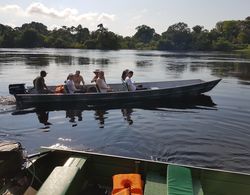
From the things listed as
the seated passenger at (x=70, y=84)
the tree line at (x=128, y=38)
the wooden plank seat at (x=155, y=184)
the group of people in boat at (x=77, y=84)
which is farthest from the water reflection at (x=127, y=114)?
the tree line at (x=128, y=38)

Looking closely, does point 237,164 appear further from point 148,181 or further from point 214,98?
point 214,98

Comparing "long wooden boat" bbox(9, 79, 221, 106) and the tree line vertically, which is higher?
the tree line

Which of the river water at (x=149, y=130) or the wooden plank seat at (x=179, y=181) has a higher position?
the wooden plank seat at (x=179, y=181)

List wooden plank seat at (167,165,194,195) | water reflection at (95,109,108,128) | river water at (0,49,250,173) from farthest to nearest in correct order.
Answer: water reflection at (95,109,108,128)
river water at (0,49,250,173)
wooden plank seat at (167,165,194,195)

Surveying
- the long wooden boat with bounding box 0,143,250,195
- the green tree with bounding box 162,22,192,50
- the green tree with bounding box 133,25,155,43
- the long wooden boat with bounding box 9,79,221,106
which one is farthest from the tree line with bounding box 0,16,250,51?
the long wooden boat with bounding box 0,143,250,195

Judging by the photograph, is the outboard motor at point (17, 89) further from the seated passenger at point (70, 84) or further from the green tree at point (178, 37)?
the green tree at point (178, 37)

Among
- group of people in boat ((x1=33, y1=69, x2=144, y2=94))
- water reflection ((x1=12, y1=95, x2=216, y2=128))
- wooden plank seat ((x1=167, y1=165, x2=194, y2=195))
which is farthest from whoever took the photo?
group of people in boat ((x1=33, y1=69, x2=144, y2=94))

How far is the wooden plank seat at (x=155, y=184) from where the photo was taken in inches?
221

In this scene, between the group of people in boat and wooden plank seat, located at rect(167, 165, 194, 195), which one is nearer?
wooden plank seat, located at rect(167, 165, 194, 195)

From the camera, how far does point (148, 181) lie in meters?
5.93

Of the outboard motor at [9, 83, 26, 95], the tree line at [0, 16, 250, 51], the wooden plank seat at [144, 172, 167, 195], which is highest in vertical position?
the tree line at [0, 16, 250, 51]

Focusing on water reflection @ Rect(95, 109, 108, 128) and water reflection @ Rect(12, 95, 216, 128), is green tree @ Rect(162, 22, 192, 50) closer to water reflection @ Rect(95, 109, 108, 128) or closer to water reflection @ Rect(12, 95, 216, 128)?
water reflection @ Rect(12, 95, 216, 128)

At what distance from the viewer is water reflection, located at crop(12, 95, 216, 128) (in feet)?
48.7

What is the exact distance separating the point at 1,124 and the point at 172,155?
746 centimetres
